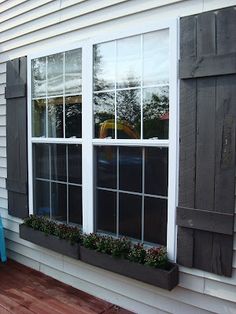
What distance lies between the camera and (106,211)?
293 centimetres

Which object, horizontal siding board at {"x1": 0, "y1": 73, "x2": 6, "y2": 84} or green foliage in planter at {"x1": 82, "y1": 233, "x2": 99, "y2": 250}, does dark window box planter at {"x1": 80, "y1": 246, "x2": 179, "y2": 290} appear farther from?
horizontal siding board at {"x1": 0, "y1": 73, "x2": 6, "y2": 84}

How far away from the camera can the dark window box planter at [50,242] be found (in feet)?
9.77

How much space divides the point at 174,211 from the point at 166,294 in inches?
24.3

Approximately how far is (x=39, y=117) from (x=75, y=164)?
0.66 meters

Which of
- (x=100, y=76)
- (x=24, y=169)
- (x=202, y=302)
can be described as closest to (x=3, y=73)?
(x=24, y=169)

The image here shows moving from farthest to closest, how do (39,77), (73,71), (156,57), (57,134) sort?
(39,77) → (57,134) → (73,71) → (156,57)

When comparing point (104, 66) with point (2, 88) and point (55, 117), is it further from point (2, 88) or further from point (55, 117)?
point (2, 88)

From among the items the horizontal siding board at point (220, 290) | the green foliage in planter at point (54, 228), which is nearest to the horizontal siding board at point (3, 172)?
the green foliage in planter at point (54, 228)

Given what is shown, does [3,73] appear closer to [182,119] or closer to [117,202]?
[117,202]

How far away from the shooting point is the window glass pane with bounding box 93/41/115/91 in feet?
9.12

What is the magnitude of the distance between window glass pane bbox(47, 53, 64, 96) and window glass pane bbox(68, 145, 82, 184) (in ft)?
1.72

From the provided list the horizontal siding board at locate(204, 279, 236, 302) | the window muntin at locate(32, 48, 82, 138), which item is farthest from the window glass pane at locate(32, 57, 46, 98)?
the horizontal siding board at locate(204, 279, 236, 302)

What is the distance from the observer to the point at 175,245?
2428 millimetres

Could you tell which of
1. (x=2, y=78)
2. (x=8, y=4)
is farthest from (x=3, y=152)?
(x=8, y=4)
